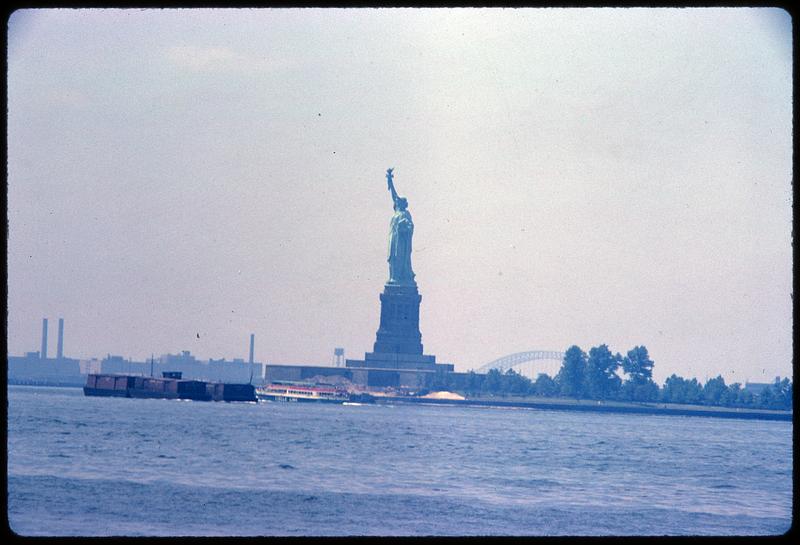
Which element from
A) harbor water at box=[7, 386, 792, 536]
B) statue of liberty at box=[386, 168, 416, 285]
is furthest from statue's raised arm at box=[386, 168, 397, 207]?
harbor water at box=[7, 386, 792, 536]

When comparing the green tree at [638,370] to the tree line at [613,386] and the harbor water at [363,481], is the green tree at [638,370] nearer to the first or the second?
the tree line at [613,386]

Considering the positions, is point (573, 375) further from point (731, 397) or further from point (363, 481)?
point (363, 481)

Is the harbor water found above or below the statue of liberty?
below

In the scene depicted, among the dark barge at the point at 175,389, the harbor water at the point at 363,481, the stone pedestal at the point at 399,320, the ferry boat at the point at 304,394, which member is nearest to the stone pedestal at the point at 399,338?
the stone pedestal at the point at 399,320

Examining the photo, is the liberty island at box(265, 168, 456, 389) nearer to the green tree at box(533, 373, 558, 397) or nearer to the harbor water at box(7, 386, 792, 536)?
the green tree at box(533, 373, 558, 397)

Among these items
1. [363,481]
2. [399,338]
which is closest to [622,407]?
[399,338]

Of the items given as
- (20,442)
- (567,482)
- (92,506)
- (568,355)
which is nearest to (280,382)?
(568,355)

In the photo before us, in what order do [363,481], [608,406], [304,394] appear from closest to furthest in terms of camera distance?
[363,481] → [304,394] → [608,406]
